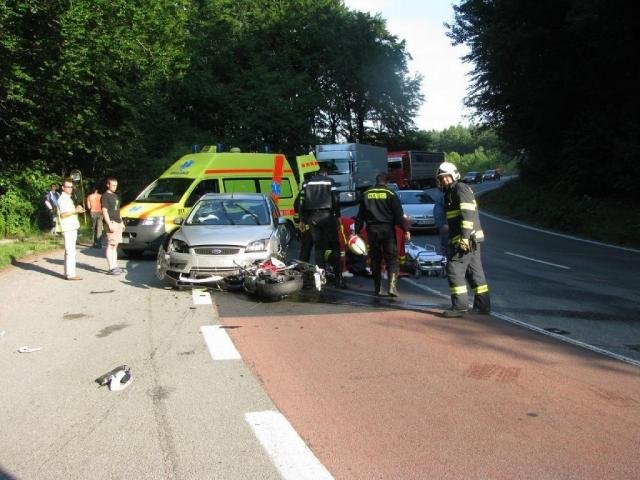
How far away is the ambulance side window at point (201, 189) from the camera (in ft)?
51.1

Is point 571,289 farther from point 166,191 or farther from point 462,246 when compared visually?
point 166,191

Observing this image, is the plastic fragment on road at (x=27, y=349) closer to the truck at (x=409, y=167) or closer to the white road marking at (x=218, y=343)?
the white road marking at (x=218, y=343)

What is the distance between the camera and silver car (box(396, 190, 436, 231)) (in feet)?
63.0

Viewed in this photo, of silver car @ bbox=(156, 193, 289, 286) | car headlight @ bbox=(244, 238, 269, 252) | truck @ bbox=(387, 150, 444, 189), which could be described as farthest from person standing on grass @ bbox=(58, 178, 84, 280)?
truck @ bbox=(387, 150, 444, 189)

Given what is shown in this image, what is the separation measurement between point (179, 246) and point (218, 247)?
68 centimetres

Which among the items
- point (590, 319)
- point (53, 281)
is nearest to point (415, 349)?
point (590, 319)

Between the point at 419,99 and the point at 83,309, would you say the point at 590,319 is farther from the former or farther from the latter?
the point at 419,99

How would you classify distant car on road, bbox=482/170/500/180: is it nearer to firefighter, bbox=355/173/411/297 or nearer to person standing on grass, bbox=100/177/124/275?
person standing on grass, bbox=100/177/124/275

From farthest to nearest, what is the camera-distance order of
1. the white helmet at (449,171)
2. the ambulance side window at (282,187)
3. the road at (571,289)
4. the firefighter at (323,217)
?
the ambulance side window at (282,187)
the firefighter at (323,217)
the white helmet at (449,171)
the road at (571,289)

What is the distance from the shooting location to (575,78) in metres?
22.7

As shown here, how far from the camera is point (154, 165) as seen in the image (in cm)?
2591

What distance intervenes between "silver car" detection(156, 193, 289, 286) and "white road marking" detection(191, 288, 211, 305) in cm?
23

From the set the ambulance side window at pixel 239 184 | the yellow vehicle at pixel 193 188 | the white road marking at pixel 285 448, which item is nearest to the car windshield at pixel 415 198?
the yellow vehicle at pixel 193 188

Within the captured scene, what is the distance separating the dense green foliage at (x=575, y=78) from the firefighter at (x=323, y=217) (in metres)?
12.0
